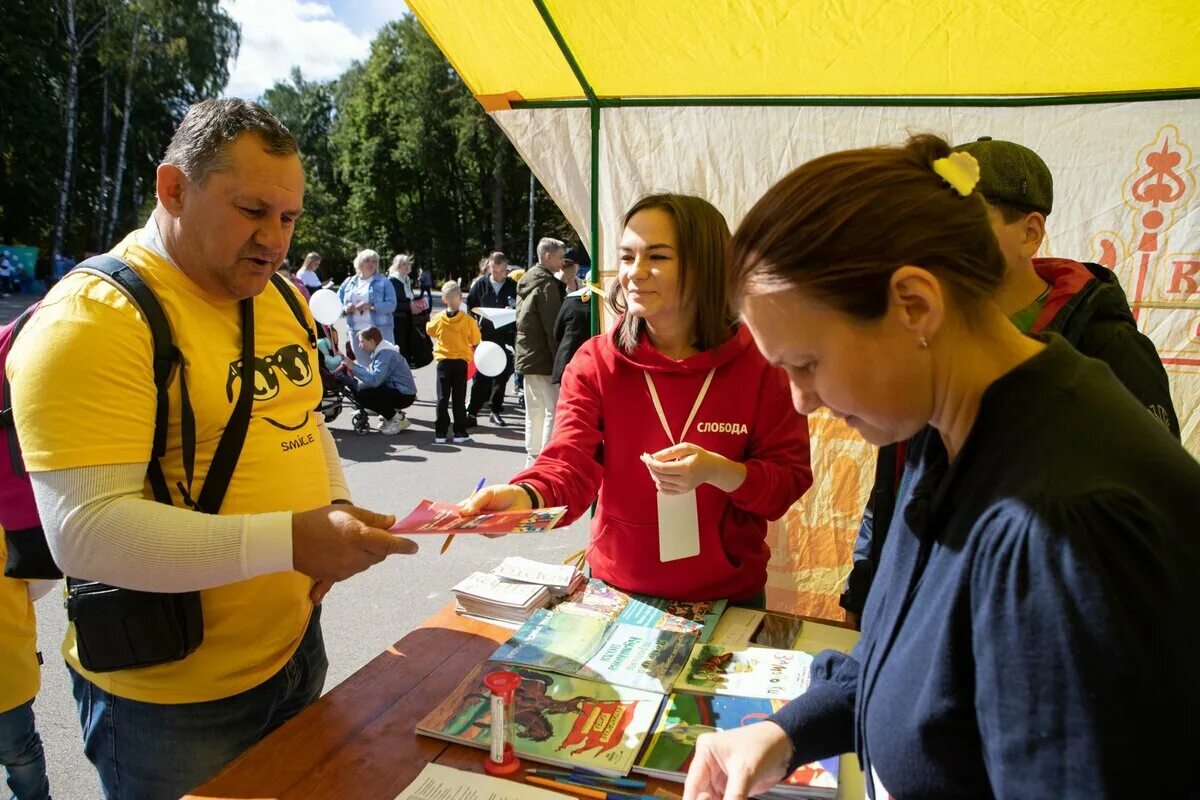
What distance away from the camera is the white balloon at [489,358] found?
809 centimetres

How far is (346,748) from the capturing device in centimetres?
134

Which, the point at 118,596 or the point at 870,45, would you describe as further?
the point at 870,45

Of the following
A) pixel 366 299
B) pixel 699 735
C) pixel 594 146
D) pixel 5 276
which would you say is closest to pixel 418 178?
pixel 5 276

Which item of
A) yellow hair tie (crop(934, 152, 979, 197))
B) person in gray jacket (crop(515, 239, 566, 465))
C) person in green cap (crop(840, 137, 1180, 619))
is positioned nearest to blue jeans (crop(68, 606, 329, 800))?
yellow hair tie (crop(934, 152, 979, 197))

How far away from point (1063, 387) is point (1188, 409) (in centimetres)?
256

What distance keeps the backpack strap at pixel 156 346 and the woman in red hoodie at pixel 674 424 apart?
763 mm

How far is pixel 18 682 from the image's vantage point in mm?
1848

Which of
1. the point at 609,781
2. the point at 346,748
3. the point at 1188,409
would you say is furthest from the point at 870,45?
the point at 346,748

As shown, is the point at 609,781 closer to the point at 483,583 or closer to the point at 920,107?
the point at 483,583

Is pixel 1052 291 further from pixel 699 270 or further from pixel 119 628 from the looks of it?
pixel 119 628

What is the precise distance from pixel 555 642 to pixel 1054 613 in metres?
1.22

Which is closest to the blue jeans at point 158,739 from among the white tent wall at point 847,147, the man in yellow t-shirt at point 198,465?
the man in yellow t-shirt at point 198,465

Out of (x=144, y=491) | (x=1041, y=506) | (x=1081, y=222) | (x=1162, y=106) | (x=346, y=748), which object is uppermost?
(x=1162, y=106)

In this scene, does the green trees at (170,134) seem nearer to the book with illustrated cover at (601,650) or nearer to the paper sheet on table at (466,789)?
the book with illustrated cover at (601,650)
